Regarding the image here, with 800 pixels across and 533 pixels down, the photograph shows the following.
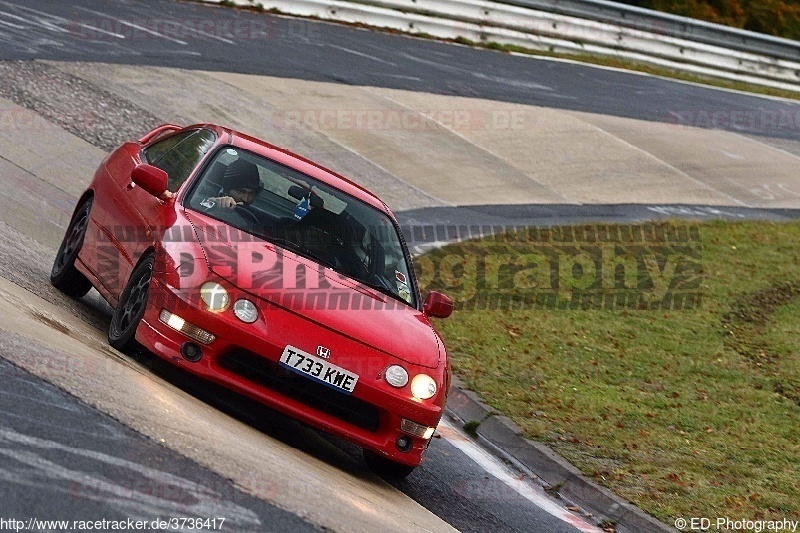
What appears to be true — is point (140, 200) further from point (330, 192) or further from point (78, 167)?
point (78, 167)

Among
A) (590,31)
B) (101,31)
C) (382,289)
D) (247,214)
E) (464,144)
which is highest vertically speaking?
(590,31)

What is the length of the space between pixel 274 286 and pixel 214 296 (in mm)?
379

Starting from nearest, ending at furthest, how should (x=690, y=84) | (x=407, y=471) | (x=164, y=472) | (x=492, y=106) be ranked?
(x=164, y=472)
(x=407, y=471)
(x=492, y=106)
(x=690, y=84)

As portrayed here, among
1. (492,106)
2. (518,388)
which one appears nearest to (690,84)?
(492,106)

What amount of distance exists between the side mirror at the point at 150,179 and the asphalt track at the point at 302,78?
1098mm

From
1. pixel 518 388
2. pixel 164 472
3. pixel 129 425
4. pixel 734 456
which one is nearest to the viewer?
pixel 164 472

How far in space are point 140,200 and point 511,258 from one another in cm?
785

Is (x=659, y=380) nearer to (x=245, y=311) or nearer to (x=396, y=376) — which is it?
(x=396, y=376)

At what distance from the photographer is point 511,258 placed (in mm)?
16047

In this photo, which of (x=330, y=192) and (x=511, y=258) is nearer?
(x=330, y=192)

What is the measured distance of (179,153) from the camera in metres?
9.40

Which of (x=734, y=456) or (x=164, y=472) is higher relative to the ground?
(x=164, y=472)

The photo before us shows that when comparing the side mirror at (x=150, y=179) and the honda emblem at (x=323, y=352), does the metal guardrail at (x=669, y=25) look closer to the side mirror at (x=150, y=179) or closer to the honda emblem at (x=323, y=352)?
the side mirror at (x=150, y=179)

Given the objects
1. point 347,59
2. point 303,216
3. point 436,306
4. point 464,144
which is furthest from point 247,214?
point 347,59
